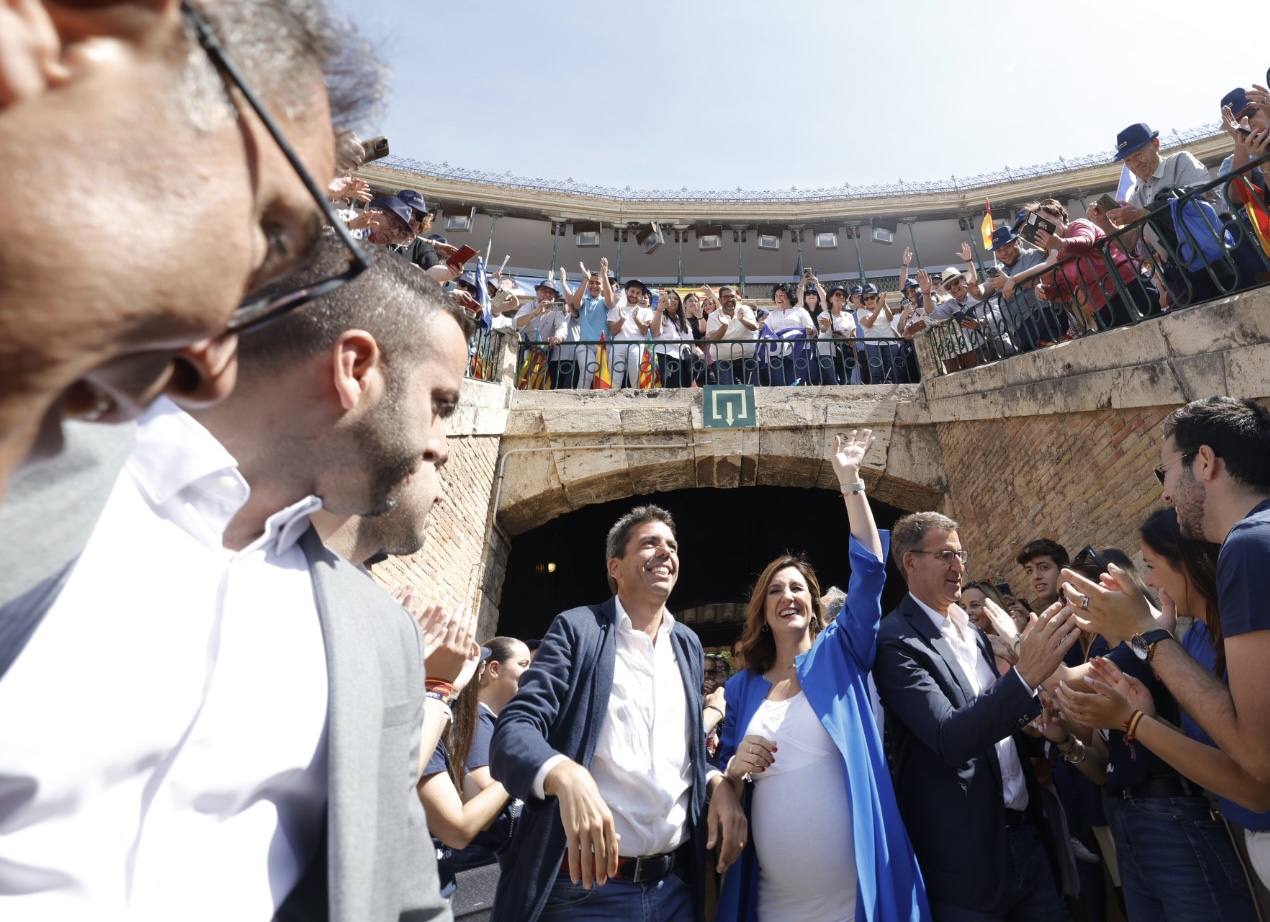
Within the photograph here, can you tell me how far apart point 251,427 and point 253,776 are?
0.57 metres

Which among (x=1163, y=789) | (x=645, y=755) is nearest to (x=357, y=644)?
(x=645, y=755)

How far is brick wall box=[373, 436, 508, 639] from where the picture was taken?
7012mm

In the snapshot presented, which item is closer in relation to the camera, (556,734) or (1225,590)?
(1225,590)

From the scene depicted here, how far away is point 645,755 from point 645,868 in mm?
332

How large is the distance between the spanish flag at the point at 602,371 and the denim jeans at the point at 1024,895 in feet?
25.3

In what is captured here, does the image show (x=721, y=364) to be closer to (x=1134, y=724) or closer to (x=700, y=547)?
(x=700, y=547)

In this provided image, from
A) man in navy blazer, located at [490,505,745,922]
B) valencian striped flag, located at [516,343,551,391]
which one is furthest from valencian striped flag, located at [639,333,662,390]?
man in navy blazer, located at [490,505,745,922]

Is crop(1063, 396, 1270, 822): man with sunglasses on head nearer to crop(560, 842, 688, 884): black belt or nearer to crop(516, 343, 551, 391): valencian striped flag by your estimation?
crop(560, 842, 688, 884): black belt

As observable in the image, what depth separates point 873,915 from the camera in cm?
225

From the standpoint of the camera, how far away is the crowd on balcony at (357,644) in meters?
0.52

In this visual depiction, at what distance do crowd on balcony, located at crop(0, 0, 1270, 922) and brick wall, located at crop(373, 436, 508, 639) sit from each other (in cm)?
315

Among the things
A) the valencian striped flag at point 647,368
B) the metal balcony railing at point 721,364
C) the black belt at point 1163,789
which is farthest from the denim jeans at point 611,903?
the valencian striped flag at point 647,368

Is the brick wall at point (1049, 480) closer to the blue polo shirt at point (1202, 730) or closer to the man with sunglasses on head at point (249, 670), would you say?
the blue polo shirt at point (1202, 730)

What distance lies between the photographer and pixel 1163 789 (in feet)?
8.62
